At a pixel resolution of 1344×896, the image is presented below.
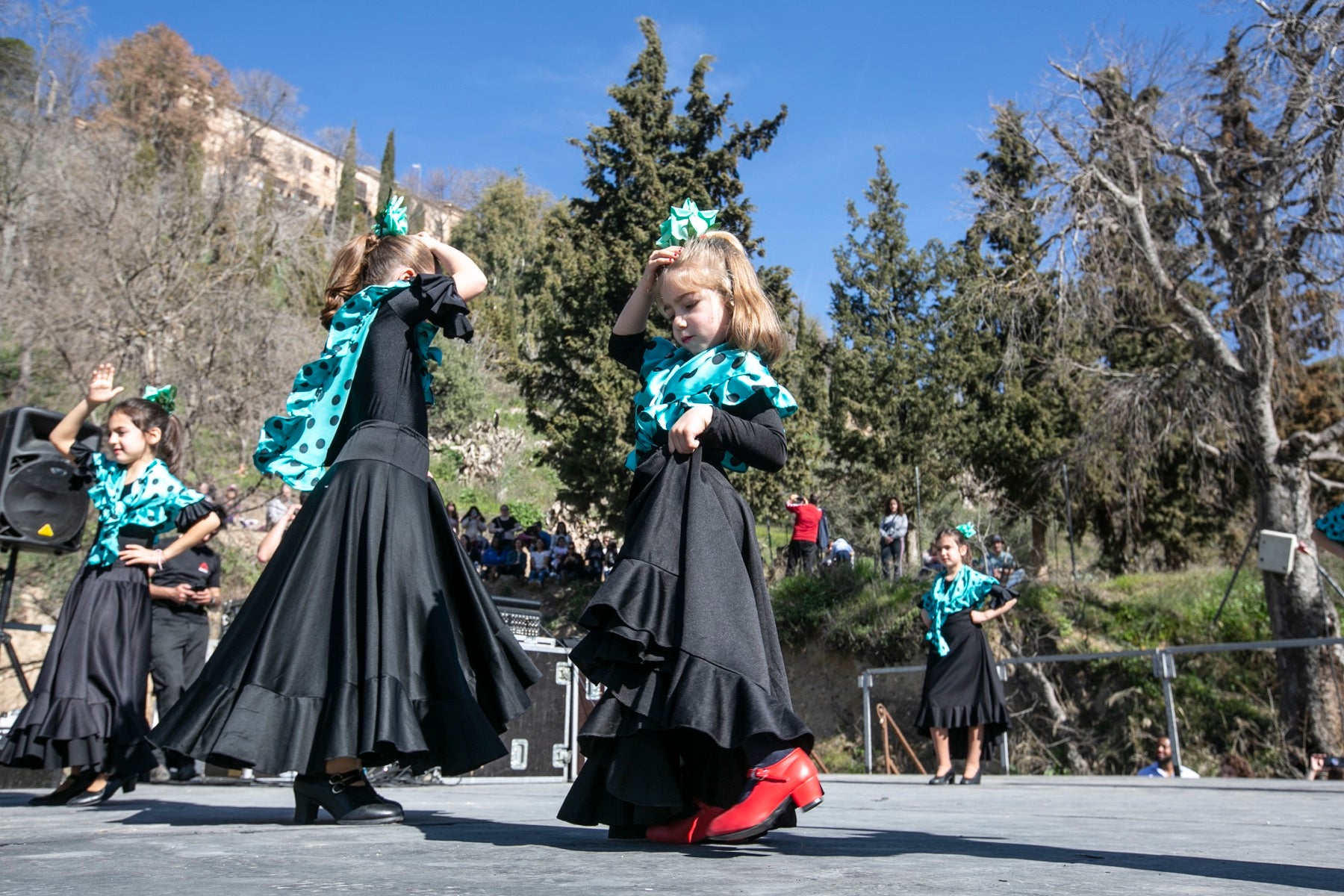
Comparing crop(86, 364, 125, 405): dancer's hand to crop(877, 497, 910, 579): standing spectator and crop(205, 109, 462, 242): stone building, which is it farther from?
crop(205, 109, 462, 242): stone building

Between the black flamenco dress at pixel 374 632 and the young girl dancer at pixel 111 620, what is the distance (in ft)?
6.19

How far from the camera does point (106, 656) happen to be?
4.83 metres

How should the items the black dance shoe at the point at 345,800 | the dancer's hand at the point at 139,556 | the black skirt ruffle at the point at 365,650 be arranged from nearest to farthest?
1. the black skirt ruffle at the point at 365,650
2. the black dance shoe at the point at 345,800
3. the dancer's hand at the point at 139,556

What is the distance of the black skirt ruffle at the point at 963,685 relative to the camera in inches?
355

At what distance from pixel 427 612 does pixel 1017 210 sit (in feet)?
41.8

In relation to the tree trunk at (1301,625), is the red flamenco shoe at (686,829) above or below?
below

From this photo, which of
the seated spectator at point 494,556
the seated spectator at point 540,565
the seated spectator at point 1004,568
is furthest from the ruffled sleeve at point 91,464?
the seated spectator at point 540,565

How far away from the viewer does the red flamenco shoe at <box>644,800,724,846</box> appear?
276cm

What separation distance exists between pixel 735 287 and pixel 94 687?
3332 mm

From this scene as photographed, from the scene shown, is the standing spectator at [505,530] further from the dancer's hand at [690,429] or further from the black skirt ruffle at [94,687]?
the dancer's hand at [690,429]

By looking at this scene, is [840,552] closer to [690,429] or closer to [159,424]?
[159,424]

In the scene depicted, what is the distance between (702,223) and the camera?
11.8 feet

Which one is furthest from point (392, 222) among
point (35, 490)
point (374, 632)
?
point (35, 490)

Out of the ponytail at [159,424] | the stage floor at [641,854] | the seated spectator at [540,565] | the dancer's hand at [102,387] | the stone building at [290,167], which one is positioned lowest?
the stage floor at [641,854]
